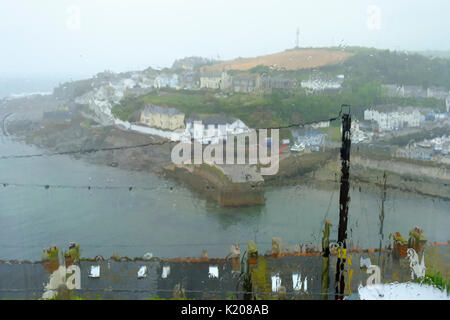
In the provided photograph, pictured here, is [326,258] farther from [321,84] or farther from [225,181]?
[321,84]

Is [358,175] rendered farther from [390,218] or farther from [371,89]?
[371,89]

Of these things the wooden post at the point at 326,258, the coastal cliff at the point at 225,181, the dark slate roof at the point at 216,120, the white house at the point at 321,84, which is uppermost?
the white house at the point at 321,84

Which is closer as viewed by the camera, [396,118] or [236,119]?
[236,119]

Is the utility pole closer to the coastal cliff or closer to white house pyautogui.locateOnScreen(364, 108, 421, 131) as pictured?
the coastal cliff

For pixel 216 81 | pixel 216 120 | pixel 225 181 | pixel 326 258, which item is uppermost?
pixel 216 81

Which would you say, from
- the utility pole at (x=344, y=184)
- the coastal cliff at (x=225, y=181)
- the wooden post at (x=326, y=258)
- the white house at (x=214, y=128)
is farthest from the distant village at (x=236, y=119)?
the utility pole at (x=344, y=184)

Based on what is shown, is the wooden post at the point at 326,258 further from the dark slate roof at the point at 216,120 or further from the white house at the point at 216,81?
→ the white house at the point at 216,81

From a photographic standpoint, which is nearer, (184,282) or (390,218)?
(184,282)

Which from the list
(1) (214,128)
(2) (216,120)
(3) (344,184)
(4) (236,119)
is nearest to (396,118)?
(4) (236,119)

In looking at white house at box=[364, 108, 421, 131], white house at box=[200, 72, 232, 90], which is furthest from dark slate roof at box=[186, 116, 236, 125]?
white house at box=[200, 72, 232, 90]
